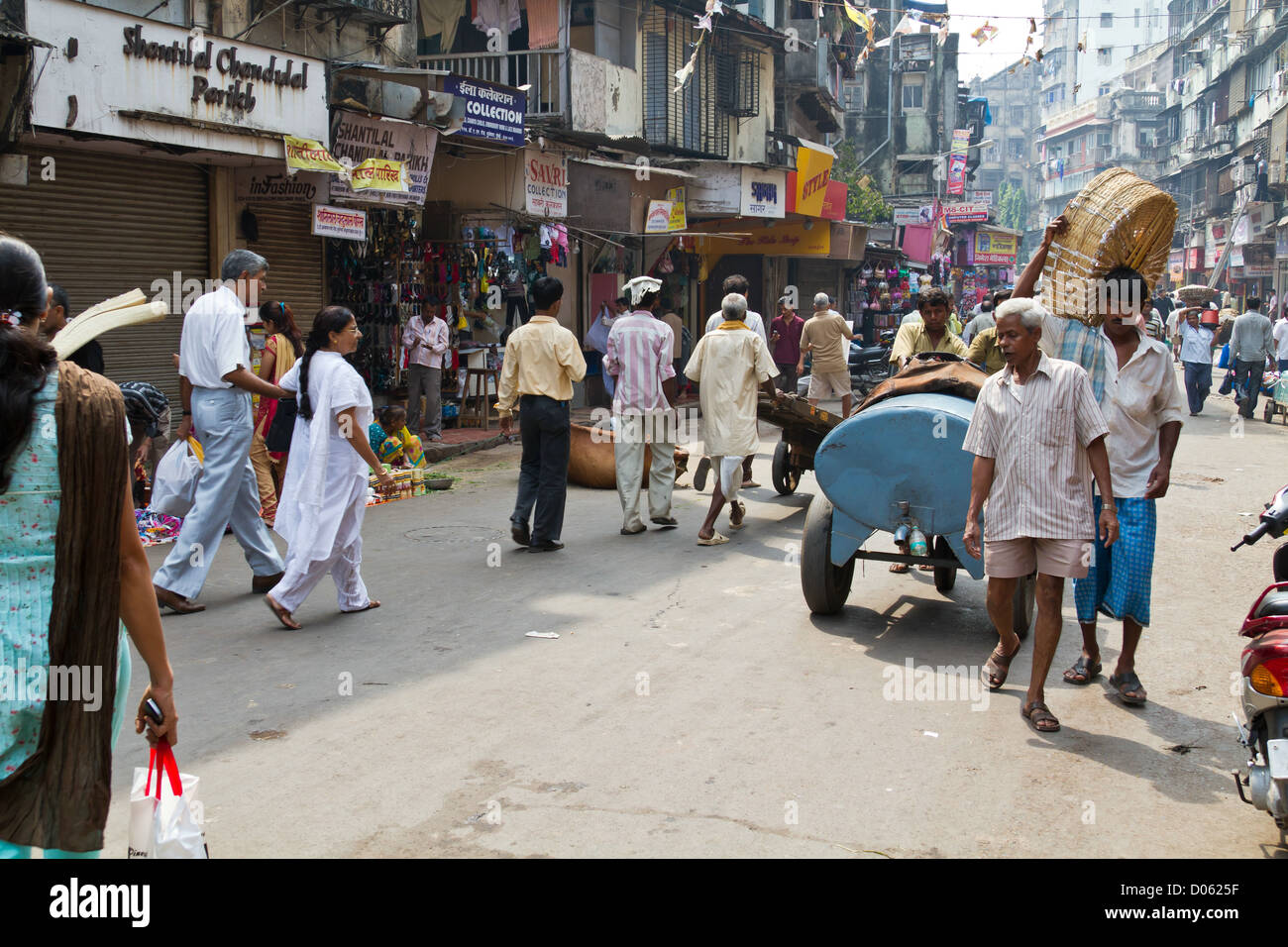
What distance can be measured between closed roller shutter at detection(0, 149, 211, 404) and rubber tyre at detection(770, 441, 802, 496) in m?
6.52

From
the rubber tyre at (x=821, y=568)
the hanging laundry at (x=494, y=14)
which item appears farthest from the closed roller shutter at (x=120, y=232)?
the rubber tyre at (x=821, y=568)

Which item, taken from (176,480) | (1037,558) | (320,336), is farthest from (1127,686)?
(176,480)

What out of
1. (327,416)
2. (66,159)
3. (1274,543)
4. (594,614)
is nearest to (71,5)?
(66,159)

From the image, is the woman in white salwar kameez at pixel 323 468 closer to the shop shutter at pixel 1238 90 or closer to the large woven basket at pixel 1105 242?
the large woven basket at pixel 1105 242

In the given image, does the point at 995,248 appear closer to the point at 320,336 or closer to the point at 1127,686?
the point at 320,336

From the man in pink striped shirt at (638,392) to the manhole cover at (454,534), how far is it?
1097 mm

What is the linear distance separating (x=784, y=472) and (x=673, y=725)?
6264 mm

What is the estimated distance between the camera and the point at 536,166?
16.5m

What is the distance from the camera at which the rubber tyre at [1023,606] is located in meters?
6.47

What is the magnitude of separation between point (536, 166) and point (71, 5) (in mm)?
7472

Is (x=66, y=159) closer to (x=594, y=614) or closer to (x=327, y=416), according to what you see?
(x=327, y=416)

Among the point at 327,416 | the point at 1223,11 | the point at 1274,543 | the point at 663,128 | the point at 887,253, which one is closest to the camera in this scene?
the point at 327,416

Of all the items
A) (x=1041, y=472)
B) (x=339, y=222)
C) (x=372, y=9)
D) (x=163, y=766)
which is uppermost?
(x=372, y=9)

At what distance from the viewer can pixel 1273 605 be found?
4.16 metres
